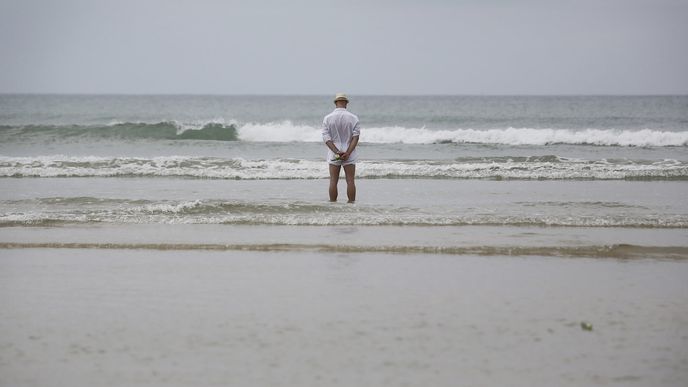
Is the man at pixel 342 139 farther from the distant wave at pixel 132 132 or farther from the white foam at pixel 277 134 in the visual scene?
the white foam at pixel 277 134

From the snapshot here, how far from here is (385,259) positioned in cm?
684

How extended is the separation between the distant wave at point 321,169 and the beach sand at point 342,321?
820cm

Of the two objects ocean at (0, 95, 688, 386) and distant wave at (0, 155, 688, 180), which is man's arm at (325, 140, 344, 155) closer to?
ocean at (0, 95, 688, 386)

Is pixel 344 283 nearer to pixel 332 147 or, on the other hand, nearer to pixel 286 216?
pixel 286 216

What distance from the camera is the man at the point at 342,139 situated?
34.9 feet

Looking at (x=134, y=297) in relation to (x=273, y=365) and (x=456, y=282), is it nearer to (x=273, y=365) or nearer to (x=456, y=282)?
(x=273, y=365)

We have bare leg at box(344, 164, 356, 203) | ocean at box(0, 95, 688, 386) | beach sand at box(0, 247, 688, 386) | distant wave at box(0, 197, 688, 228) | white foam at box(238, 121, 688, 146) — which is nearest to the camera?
beach sand at box(0, 247, 688, 386)

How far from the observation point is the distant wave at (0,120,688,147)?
90.9 ft

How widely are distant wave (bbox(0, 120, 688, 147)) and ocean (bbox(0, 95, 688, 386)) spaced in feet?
46.8

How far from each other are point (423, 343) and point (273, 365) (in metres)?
0.91

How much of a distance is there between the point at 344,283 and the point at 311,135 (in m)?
24.8

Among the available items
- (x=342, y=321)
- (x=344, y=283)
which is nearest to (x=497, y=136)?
(x=344, y=283)

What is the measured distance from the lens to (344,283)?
19.2ft

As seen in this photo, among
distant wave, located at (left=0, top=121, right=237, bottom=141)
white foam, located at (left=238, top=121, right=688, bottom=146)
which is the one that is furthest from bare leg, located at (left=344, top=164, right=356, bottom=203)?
distant wave, located at (left=0, top=121, right=237, bottom=141)
